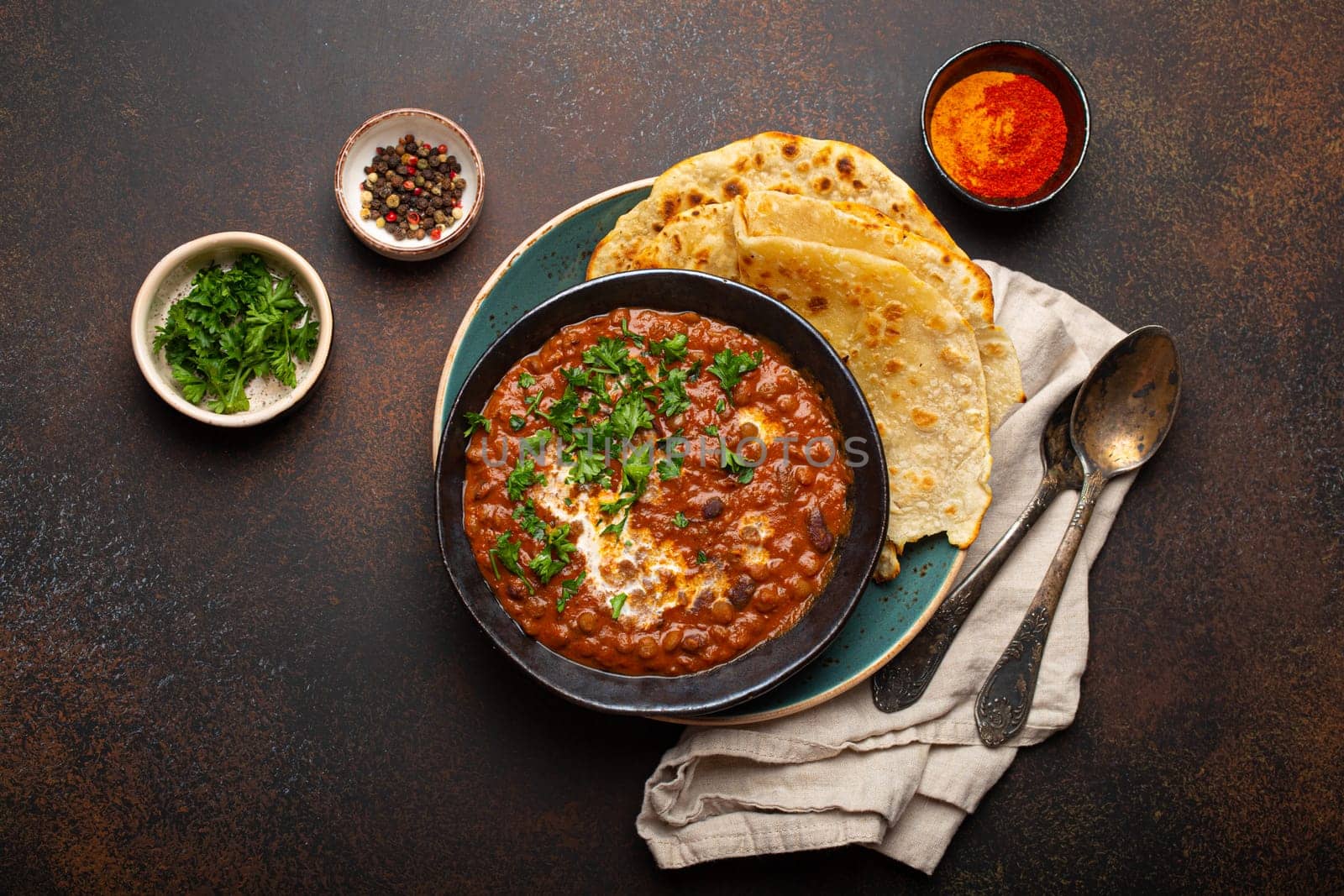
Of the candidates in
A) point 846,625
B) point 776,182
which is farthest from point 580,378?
point 846,625

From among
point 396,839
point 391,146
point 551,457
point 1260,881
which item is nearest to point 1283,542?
point 1260,881

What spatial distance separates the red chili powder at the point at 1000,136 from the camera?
391 centimetres

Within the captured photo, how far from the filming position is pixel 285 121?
4113mm

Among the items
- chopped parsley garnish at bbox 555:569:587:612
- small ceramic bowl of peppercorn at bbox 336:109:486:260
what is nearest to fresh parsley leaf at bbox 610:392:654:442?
chopped parsley garnish at bbox 555:569:587:612

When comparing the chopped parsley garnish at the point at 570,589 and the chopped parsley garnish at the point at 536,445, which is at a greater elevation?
the chopped parsley garnish at the point at 536,445

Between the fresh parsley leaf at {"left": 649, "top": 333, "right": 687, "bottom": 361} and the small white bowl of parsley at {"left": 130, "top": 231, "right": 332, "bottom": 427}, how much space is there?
4.69 ft

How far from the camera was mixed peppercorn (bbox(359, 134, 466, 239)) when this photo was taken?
3.95 m

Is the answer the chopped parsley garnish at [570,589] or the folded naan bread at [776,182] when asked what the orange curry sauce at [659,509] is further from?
the folded naan bread at [776,182]

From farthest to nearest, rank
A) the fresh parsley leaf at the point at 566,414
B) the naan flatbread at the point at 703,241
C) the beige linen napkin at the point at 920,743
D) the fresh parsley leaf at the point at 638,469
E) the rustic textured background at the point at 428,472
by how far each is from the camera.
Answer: the rustic textured background at the point at 428,472
the beige linen napkin at the point at 920,743
the naan flatbread at the point at 703,241
the fresh parsley leaf at the point at 566,414
the fresh parsley leaf at the point at 638,469

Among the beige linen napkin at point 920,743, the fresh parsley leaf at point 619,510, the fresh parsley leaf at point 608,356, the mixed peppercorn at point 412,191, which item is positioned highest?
the mixed peppercorn at point 412,191

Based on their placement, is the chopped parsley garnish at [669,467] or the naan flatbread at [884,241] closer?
the chopped parsley garnish at [669,467]

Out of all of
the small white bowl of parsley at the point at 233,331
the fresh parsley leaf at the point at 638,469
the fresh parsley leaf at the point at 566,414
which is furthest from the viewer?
the small white bowl of parsley at the point at 233,331

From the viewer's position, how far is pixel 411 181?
3973 millimetres

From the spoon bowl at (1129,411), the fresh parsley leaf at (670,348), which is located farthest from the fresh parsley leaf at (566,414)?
the spoon bowl at (1129,411)
